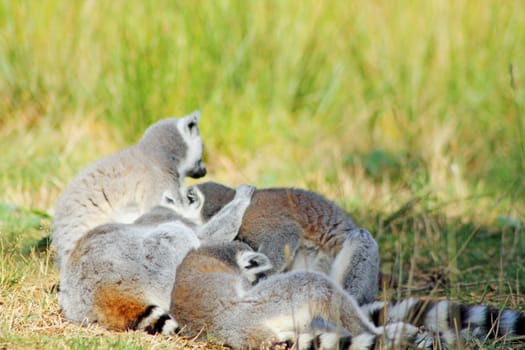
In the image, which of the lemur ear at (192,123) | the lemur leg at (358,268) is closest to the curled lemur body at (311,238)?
the lemur leg at (358,268)

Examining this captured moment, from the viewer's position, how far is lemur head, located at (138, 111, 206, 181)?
5.65 metres

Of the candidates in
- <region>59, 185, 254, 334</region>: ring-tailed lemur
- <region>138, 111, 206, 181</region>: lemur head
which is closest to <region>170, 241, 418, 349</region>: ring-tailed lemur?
<region>59, 185, 254, 334</region>: ring-tailed lemur

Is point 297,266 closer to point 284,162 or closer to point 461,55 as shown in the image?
point 284,162

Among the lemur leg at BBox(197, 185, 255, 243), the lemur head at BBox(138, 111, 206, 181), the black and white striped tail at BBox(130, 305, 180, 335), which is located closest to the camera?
the black and white striped tail at BBox(130, 305, 180, 335)

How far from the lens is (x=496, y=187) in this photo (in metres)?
8.00

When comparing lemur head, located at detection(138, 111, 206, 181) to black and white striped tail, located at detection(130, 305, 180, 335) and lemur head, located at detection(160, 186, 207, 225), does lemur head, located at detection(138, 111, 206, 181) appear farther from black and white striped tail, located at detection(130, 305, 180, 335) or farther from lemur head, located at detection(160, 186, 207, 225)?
black and white striped tail, located at detection(130, 305, 180, 335)

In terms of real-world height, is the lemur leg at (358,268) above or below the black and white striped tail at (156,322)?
above

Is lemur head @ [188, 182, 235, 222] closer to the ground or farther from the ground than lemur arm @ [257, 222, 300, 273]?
farther from the ground

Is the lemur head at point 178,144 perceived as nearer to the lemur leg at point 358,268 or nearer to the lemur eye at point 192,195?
the lemur eye at point 192,195

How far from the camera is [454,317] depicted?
4.00m

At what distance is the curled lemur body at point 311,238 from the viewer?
4.29m

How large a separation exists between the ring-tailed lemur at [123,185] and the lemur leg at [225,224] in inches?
16.5

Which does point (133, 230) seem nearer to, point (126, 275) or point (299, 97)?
point (126, 275)

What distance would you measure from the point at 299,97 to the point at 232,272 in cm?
514
